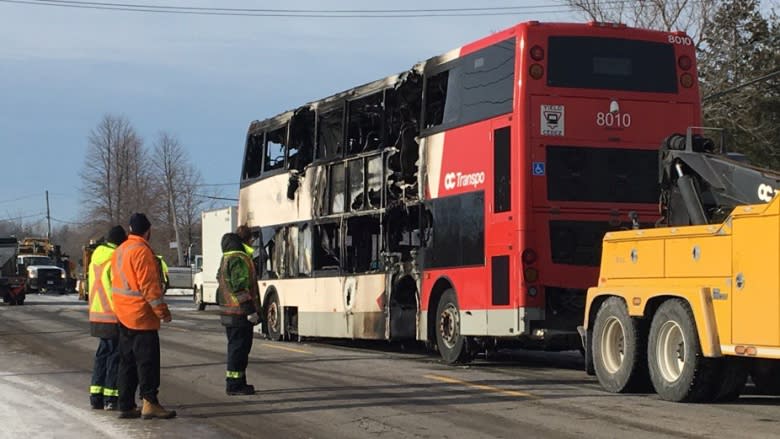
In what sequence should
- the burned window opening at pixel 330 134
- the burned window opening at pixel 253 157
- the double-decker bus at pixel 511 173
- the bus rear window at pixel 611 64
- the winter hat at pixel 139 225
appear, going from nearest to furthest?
the winter hat at pixel 139 225
the double-decker bus at pixel 511 173
the bus rear window at pixel 611 64
the burned window opening at pixel 330 134
the burned window opening at pixel 253 157

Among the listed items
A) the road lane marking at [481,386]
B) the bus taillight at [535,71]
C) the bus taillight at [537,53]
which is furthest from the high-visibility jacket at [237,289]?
the bus taillight at [537,53]

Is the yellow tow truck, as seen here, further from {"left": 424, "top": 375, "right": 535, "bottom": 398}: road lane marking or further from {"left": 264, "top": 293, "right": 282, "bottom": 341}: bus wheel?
{"left": 264, "top": 293, "right": 282, "bottom": 341}: bus wheel

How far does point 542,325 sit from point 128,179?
304 ft

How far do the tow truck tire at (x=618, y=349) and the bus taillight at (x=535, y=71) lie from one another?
10.9 ft

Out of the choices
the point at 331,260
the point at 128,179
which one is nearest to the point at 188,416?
the point at 331,260

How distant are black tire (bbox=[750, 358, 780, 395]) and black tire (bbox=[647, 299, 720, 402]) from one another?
1.71ft

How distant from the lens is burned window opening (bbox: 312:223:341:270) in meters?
21.1

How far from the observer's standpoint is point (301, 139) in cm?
2291

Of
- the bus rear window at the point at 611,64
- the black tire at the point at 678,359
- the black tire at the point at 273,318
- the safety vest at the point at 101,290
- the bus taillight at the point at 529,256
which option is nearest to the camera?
the safety vest at the point at 101,290

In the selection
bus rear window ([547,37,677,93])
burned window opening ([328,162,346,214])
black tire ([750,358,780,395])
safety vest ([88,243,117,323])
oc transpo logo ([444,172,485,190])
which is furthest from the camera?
burned window opening ([328,162,346,214])

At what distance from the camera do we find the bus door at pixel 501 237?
49.9ft

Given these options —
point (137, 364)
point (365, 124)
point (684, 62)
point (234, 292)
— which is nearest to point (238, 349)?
point (234, 292)

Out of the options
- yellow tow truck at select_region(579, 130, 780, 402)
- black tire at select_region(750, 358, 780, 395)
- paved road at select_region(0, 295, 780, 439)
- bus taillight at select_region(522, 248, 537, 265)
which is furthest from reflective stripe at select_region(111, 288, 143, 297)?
black tire at select_region(750, 358, 780, 395)

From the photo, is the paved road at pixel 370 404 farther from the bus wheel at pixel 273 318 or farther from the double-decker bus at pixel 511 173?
the bus wheel at pixel 273 318
